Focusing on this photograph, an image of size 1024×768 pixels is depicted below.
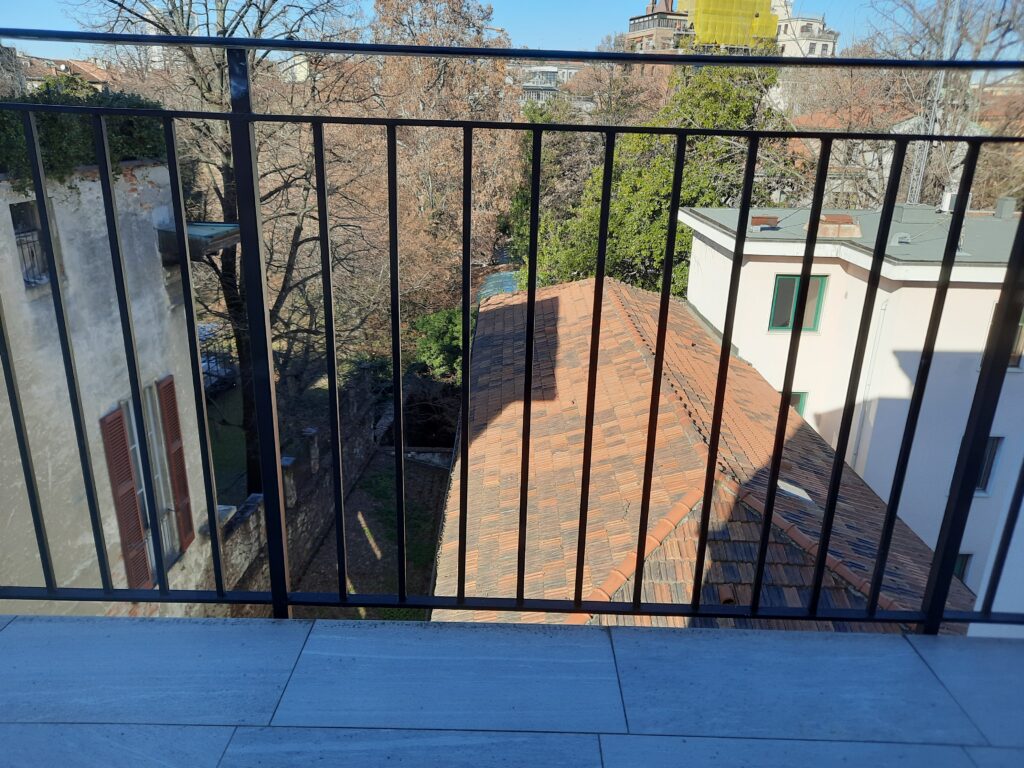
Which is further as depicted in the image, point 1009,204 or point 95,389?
point 95,389

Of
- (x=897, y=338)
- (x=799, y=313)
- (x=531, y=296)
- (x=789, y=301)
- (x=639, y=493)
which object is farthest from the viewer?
(x=789, y=301)

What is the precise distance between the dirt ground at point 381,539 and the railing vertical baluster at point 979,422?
26.1ft

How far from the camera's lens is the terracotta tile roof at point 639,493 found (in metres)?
4.47

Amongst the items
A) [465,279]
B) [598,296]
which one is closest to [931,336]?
[598,296]

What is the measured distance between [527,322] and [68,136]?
532 cm

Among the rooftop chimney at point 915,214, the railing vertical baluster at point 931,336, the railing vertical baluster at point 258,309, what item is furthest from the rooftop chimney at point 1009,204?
the rooftop chimney at point 915,214

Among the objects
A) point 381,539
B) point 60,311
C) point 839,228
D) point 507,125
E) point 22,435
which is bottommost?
point 381,539

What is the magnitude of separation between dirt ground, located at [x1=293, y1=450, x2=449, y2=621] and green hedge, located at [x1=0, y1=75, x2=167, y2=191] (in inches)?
216

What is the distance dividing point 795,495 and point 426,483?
9303 mm

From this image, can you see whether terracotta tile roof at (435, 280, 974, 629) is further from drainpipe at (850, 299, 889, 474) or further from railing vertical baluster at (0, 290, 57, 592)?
railing vertical baluster at (0, 290, 57, 592)

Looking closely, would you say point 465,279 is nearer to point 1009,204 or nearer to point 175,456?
point 1009,204

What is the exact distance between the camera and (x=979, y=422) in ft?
5.25

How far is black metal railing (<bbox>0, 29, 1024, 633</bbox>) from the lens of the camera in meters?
1.41

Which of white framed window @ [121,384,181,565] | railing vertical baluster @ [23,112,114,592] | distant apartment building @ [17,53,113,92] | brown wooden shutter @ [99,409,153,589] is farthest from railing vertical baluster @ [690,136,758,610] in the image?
white framed window @ [121,384,181,565]
